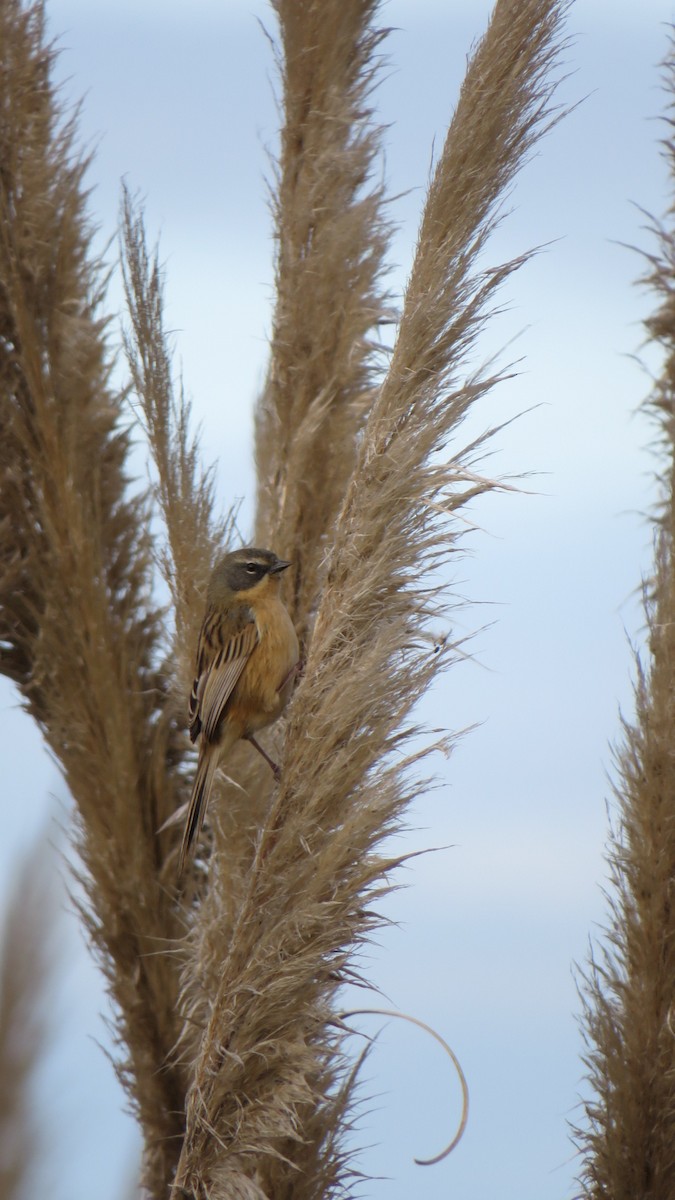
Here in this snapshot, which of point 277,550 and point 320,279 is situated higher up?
point 320,279

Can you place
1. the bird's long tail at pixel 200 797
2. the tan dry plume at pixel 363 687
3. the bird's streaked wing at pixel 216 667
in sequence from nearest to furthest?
the tan dry plume at pixel 363 687, the bird's long tail at pixel 200 797, the bird's streaked wing at pixel 216 667

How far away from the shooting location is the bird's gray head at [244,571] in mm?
2332

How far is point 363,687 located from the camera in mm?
1693

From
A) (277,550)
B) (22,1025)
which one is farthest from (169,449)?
(22,1025)

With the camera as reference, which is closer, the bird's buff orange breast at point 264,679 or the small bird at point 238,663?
the small bird at point 238,663

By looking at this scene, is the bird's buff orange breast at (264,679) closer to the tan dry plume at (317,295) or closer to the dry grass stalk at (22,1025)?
the tan dry plume at (317,295)

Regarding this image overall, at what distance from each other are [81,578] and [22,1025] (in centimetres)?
88

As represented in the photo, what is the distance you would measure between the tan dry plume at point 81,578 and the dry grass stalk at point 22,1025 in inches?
6.7

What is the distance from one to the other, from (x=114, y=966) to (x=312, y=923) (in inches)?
38.2

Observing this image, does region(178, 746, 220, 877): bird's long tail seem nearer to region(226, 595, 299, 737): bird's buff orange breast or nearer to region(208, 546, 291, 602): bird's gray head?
region(226, 595, 299, 737): bird's buff orange breast

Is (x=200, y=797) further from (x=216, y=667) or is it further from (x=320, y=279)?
(x=320, y=279)

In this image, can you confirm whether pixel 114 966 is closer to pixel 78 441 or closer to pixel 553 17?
pixel 78 441

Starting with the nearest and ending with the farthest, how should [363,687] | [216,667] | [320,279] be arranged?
[363,687]
[320,279]
[216,667]

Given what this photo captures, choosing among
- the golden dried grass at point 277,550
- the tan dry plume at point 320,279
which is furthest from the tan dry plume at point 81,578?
the tan dry plume at point 320,279
